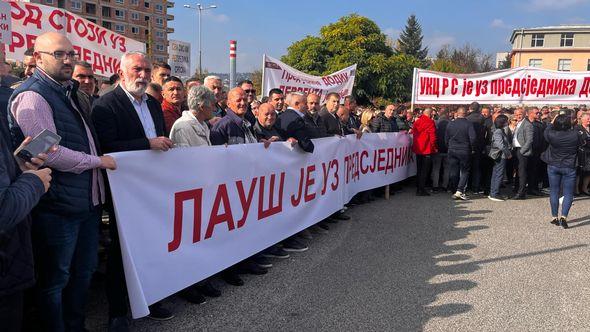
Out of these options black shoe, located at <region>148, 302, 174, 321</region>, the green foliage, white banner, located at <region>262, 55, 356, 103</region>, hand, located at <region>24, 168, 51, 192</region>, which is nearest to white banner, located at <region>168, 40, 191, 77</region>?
white banner, located at <region>262, 55, 356, 103</region>

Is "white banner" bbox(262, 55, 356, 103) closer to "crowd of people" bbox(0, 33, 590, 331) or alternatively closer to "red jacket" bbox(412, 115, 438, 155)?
"red jacket" bbox(412, 115, 438, 155)

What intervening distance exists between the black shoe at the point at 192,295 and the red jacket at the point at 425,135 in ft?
22.7

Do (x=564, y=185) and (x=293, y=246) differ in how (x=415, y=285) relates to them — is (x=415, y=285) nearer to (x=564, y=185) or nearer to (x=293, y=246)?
(x=293, y=246)

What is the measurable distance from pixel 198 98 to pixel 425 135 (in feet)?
22.5

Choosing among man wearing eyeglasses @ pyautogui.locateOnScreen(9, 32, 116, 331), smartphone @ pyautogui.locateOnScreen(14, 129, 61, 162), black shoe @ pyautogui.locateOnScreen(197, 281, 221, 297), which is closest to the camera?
smartphone @ pyautogui.locateOnScreen(14, 129, 61, 162)

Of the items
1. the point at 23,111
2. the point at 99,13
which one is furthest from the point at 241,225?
the point at 99,13

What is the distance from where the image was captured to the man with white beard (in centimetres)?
329

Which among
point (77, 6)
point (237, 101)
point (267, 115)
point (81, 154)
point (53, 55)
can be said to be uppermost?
point (77, 6)

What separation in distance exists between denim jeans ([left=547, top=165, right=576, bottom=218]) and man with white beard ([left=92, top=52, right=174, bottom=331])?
6.51 metres

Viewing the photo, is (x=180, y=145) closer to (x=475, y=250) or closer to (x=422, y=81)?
(x=475, y=250)

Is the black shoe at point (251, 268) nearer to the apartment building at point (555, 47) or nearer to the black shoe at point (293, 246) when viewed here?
the black shoe at point (293, 246)

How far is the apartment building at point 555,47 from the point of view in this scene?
70.2m

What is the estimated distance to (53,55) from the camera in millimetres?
2760

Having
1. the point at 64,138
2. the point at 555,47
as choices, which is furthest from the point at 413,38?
the point at 64,138
